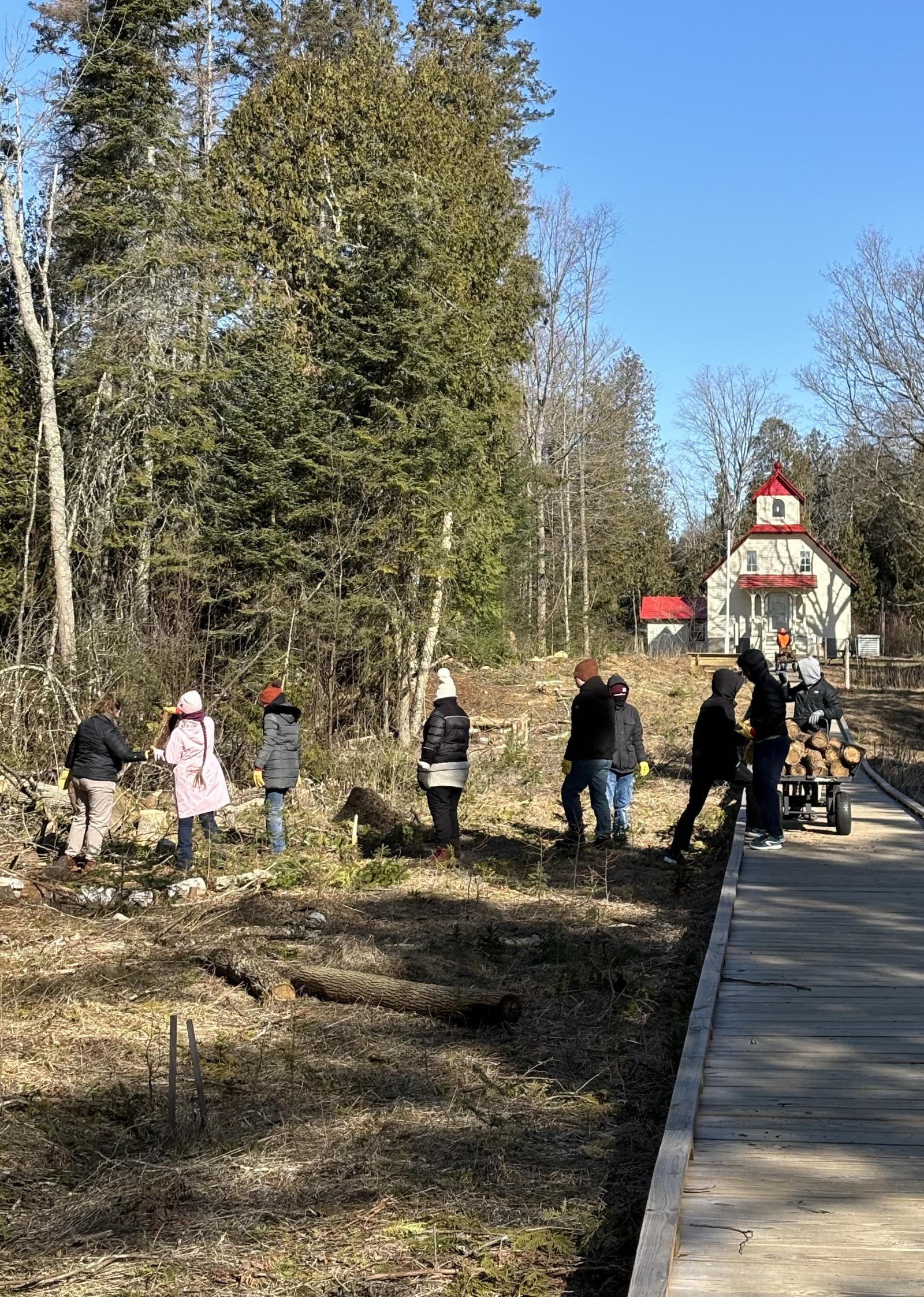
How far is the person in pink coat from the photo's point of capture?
11250mm

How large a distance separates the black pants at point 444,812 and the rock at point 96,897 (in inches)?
118

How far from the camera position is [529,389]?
151 ft

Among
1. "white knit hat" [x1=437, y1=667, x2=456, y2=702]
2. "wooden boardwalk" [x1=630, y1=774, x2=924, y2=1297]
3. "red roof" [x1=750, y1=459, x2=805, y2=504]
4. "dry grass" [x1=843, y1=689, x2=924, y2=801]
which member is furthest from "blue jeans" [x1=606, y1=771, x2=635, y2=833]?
"red roof" [x1=750, y1=459, x2=805, y2=504]

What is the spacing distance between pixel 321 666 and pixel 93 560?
12.4 ft

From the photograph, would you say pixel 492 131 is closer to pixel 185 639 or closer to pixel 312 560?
pixel 312 560

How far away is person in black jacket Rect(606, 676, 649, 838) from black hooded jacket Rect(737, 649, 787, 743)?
2.24 metres

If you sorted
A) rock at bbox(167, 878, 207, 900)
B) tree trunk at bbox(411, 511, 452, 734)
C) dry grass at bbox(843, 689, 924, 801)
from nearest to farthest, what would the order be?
rock at bbox(167, 878, 207, 900)
dry grass at bbox(843, 689, 924, 801)
tree trunk at bbox(411, 511, 452, 734)

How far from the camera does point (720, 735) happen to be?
11.1 m

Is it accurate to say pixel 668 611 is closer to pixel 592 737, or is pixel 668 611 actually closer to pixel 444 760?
pixel 592 737

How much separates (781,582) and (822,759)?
137ft

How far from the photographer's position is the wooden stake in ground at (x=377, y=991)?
6.90 meters

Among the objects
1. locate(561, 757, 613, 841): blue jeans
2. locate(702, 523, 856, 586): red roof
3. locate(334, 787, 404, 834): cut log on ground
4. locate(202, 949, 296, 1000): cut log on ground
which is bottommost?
locate(202, 949, 296, 1000): cut log on ground

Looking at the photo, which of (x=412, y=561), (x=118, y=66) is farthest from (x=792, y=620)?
(x=118, y=66)

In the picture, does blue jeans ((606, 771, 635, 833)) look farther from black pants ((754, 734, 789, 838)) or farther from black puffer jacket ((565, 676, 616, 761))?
black pants ((754, 734, 789, 838))
